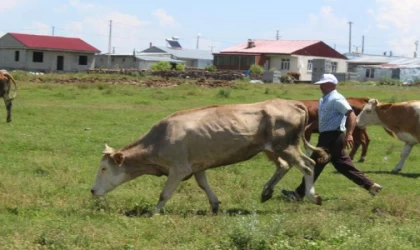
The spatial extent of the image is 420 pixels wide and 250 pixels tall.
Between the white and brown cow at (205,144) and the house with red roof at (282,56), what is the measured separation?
68.9 m

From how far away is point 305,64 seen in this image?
3219 inches

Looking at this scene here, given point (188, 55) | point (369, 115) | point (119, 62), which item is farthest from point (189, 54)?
point (369, 115)

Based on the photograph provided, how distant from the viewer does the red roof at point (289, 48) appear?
8244 cm

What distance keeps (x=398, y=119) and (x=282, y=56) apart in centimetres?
6623

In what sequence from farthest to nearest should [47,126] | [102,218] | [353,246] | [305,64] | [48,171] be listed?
[305,64]
[47,126]
[48,171]
[102,218]
[353,246]

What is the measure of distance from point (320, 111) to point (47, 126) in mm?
11134

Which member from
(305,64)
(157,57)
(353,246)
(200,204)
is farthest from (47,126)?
(157,57)

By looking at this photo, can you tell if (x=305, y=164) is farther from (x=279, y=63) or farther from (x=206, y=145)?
(x=279, y=63)

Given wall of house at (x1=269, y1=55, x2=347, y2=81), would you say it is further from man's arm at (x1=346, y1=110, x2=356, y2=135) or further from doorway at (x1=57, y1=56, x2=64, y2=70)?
man's arm at (x1=346, y1=110, x2=356, y2=135)

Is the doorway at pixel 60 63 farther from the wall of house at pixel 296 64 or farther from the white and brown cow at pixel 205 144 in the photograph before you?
the white and brown cow at pixel 205 144

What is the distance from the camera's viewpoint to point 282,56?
8188 cm

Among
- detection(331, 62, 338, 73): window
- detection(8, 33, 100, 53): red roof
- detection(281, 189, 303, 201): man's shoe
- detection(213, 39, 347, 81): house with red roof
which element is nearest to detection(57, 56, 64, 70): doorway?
detection(8, 33, 100, 53): red roof

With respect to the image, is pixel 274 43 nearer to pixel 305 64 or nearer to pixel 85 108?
pixel 305 64

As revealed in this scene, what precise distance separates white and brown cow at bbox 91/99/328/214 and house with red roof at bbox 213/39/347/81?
226ft
